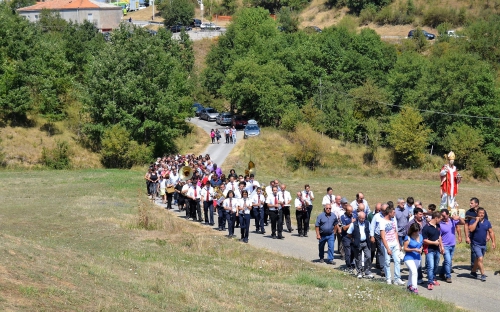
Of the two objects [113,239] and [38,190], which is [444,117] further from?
[113,239]

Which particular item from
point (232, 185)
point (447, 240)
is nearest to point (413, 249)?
point (447, 240)

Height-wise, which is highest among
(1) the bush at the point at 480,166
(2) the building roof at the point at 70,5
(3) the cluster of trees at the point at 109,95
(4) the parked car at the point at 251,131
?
(2) the building roof at the point at 70,5

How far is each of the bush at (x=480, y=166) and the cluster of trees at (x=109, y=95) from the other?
27514mm

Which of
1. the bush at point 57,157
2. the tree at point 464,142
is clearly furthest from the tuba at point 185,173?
the tree at point 464,142

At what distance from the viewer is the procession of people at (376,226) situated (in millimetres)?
16844

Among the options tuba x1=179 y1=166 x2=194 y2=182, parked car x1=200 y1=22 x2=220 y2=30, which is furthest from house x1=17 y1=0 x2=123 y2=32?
tuba x1=179 y1=166 x2=194 y2=182

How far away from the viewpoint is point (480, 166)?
6400cm

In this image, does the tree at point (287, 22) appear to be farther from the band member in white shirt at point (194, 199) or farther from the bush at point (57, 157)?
the band member in white shirt at point (194, 199)

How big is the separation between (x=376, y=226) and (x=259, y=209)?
8373 millimetres

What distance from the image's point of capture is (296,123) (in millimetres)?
68812

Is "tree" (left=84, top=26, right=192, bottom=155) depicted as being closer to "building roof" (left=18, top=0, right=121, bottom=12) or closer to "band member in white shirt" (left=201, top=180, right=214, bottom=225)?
"band member in white shirt" (left=201, top=180, right=214, bottom=225)

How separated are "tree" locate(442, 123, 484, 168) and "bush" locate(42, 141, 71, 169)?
35.8m

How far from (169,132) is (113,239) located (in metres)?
40.1

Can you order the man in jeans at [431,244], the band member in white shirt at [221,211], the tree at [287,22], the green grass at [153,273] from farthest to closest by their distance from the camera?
the tree at [287,22] < the band member in white shirt at [221,211] < the man in jeans at [431,244] < the green grass at [153,273]
